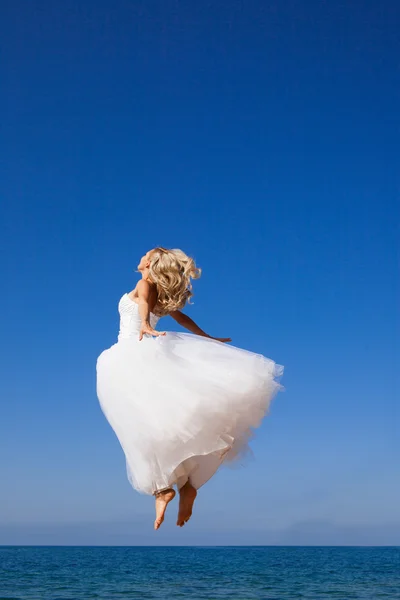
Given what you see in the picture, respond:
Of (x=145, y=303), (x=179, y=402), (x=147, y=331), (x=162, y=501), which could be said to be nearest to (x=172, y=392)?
(x=179, y=402)

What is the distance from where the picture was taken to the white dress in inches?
225

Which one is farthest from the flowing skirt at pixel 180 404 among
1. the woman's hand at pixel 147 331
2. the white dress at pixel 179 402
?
the woman's hand at pixel 147 331

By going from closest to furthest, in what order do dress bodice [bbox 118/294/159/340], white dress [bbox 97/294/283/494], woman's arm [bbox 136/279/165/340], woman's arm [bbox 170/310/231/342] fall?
white dress [bbox 97/294/283/494], woman's arm [bbox 136/279/165/340], dress bodice [bbox 118/294/159/340], woman's arm [bbox 170/310/231/342]

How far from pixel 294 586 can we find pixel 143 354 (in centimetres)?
3829

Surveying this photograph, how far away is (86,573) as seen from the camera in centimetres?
5350

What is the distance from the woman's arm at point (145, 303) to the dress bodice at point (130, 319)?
0.18 meters

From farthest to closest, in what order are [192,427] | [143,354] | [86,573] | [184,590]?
[86,573] → [184,590] → [143,354] → [192,427]

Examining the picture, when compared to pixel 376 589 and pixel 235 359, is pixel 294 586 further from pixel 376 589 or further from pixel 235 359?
pixel 235 359

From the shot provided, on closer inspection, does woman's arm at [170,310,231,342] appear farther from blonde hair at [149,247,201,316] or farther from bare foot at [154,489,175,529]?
bare foot at [154,489,175,529]

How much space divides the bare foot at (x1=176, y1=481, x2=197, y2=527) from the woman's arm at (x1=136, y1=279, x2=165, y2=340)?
1.30m

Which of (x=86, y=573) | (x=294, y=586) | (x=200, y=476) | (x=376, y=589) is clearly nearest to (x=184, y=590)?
(x=294, y=586)

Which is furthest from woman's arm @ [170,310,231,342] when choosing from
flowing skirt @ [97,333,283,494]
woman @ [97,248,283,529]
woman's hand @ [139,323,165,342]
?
woman's hand @ [139,323,165,342]

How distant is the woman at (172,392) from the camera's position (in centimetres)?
574

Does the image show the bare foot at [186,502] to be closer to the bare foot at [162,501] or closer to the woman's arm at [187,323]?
the bare foot at [162,501]
